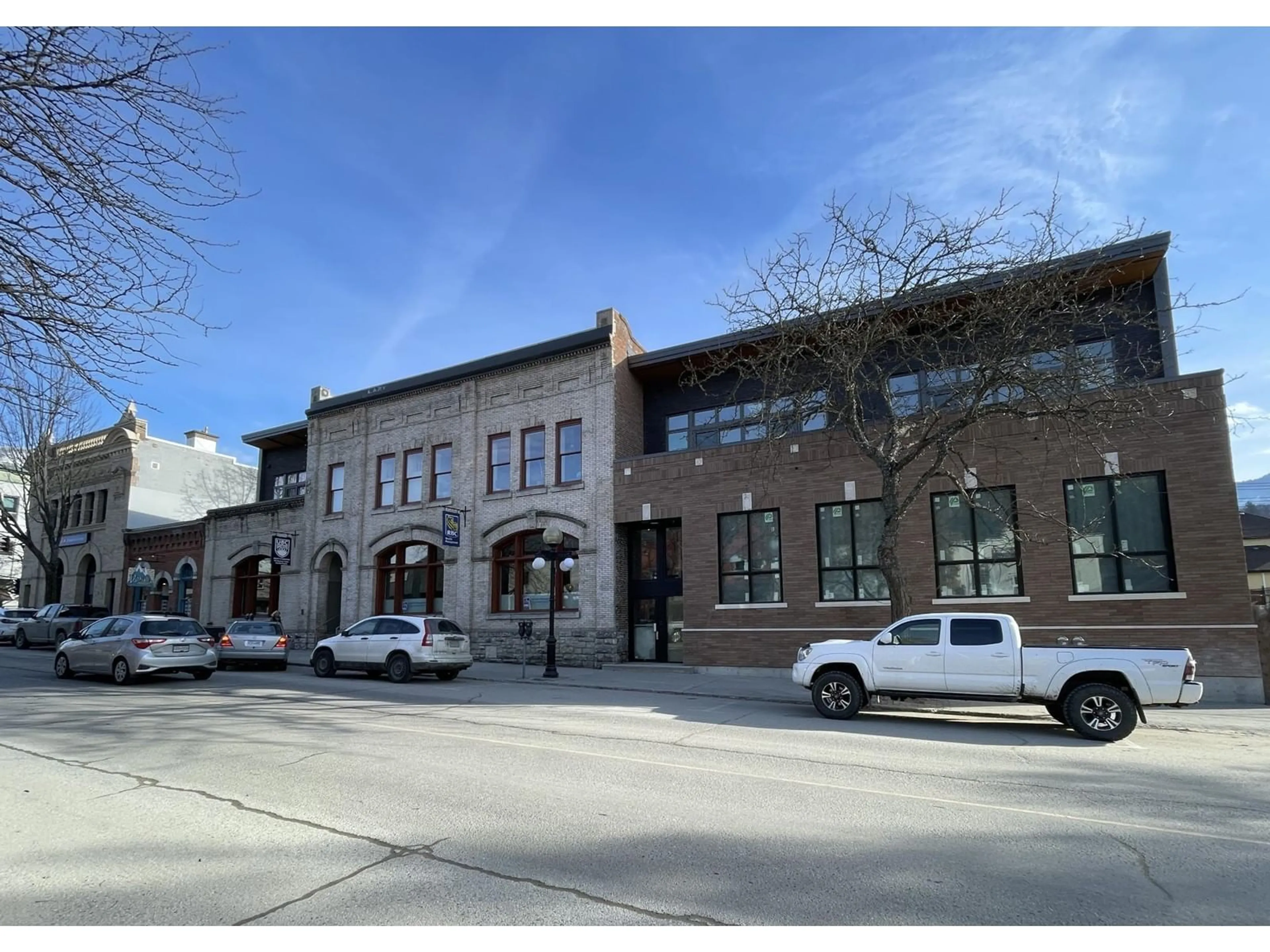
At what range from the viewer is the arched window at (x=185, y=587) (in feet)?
112

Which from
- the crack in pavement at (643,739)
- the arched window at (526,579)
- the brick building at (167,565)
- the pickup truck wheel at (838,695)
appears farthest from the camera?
the brick building at (167,565)

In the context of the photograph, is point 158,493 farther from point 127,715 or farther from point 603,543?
point 127,715

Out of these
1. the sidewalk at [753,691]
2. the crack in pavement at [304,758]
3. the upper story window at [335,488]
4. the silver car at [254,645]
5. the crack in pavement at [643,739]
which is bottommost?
the sidewalk at [753,691]

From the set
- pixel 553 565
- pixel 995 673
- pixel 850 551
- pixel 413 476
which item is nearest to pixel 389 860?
pixel 995 673

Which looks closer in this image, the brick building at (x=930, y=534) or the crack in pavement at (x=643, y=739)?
the crack in pavement at (x=643, y=739)

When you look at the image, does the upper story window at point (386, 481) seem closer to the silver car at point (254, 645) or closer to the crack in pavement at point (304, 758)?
the silver car at point (254, 645)

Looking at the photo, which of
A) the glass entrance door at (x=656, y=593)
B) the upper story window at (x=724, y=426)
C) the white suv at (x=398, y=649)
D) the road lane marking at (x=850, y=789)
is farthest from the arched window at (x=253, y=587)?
the road lane marking at (x=850, y=789)

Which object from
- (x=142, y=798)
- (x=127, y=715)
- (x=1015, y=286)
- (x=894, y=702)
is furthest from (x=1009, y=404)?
(x=127, y=715)

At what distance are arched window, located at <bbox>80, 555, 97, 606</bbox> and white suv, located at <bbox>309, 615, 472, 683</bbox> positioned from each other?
26.6 metres

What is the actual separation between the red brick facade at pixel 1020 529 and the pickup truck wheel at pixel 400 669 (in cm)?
745

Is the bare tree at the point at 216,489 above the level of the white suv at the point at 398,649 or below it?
above

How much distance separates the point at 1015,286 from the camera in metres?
15.1

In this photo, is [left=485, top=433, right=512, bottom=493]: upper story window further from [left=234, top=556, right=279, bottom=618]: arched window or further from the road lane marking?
the road lane marking

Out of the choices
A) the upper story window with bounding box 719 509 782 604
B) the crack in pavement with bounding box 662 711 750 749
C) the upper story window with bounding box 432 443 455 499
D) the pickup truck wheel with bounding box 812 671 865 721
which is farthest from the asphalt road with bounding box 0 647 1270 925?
the upper story window with bounding box 432 443 455 499
